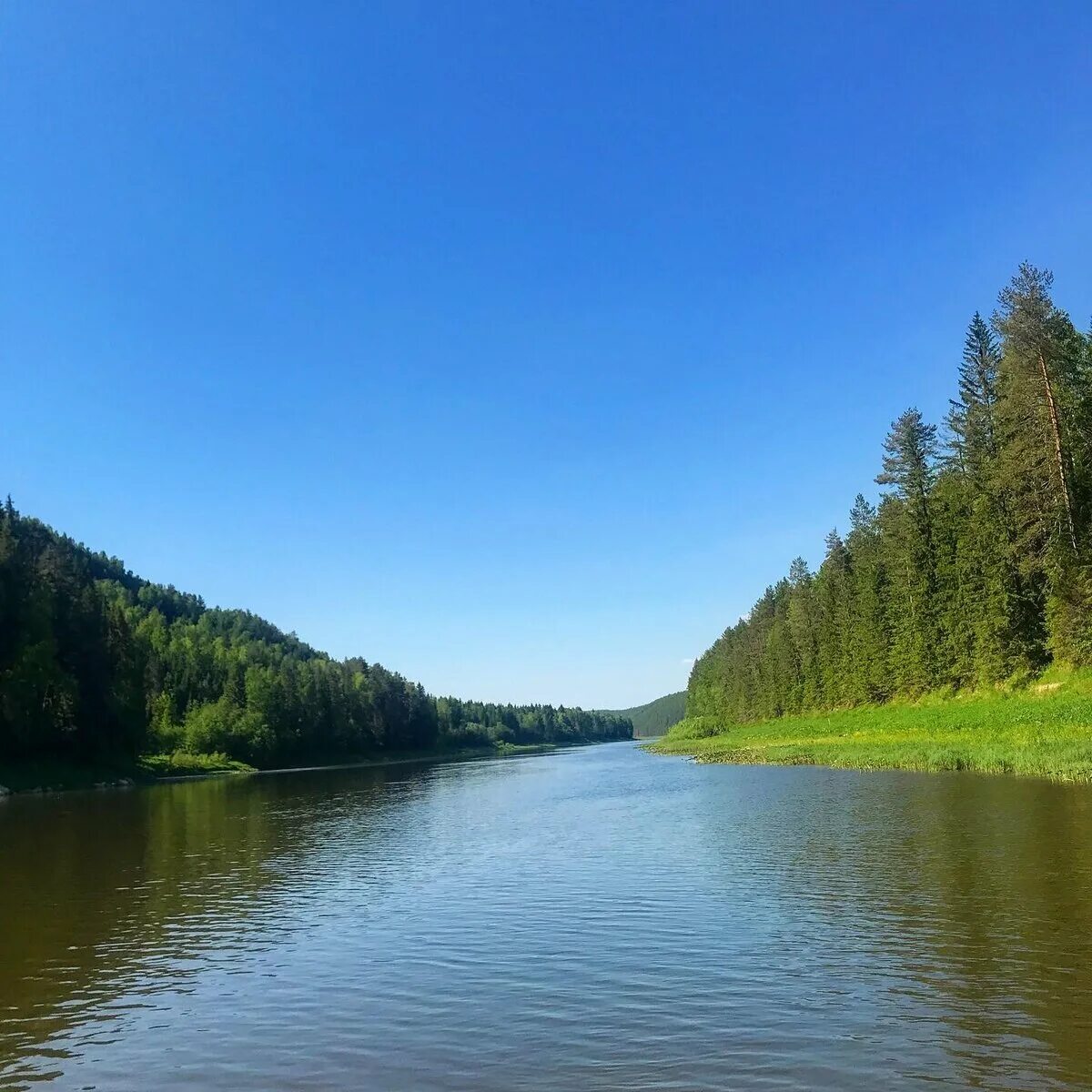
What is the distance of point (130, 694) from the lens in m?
107

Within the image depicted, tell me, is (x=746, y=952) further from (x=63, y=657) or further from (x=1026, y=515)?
(x=63, y=657)

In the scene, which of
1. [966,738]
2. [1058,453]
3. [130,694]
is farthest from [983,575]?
[130,694]

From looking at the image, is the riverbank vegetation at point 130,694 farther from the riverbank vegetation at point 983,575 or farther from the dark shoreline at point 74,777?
the riverbank vegetation at point 983,575

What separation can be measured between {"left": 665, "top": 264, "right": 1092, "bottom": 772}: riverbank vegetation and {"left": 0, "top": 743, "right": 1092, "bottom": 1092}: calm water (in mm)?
20235

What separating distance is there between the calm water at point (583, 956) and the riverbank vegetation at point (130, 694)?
61695 millimetres

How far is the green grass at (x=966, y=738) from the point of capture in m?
42.1

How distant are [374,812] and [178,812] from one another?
13676mm

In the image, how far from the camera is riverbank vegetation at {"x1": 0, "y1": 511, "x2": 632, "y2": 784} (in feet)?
295

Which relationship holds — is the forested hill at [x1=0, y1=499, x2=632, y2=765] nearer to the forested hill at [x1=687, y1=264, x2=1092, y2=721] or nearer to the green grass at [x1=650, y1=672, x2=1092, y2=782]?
the green grass at [x1=650, y1=672, x2=1092, y2=782]

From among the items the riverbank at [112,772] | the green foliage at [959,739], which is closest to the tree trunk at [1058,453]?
the green foliage at [959,739]

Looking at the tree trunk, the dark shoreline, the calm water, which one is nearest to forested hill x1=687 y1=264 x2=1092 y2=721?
the tree trunk

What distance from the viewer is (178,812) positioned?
182 feet

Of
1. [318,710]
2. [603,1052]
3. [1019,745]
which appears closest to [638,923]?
[603,1052]

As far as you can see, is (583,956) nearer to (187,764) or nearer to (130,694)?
(130,694)
